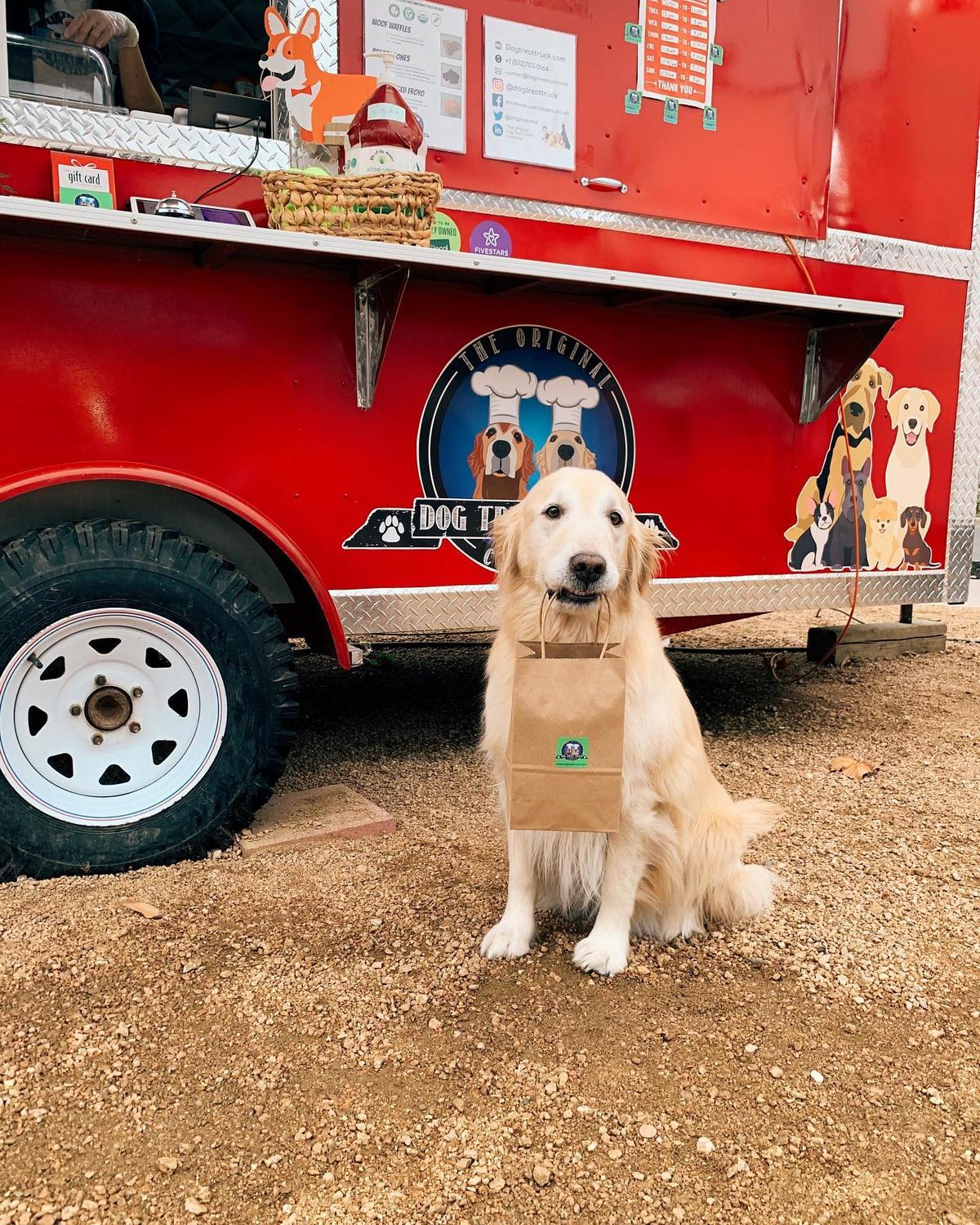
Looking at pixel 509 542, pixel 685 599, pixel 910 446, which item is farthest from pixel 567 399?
pixel 910 446

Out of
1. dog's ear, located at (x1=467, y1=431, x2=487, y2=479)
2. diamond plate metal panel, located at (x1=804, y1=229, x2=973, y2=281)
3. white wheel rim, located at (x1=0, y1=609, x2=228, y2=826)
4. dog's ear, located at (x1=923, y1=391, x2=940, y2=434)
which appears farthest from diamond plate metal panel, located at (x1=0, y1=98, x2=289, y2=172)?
dog's ear, located at (x1=923, y1=391, x2=940, y2=434)

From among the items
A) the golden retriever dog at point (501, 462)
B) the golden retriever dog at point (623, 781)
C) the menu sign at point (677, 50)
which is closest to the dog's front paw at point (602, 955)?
the golden retriever dog at point (623, 781)

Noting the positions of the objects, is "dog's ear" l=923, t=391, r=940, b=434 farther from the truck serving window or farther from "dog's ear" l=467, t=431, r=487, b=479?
the truck serving window

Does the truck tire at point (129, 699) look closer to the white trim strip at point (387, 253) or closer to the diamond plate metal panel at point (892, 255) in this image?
the white trim strip at point (387, 253)

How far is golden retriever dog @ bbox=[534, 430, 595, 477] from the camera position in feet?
11.4

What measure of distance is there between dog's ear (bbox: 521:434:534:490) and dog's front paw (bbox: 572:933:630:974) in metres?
1.85

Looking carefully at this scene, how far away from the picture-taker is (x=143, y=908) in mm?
2432

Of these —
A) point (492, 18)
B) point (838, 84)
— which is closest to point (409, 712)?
point (492, 18)

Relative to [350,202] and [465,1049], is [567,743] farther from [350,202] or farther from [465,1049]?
[350,202]

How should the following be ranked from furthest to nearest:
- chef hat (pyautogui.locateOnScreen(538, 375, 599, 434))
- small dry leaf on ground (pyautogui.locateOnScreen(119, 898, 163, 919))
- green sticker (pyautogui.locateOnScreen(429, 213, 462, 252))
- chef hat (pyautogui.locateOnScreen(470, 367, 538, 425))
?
chef hat (pyautogui.locateOnScreen(538, 375, 599, 434)) → chef hat (pyautogui.locateOnScreen(470, 367, 538, 425)) → green sticker (pyautogui.locateOnScreen(429, 213, 462, 252)) → small dry leaf on ground (pyautogui.locateOnScreen(119, 898, 163, 919))

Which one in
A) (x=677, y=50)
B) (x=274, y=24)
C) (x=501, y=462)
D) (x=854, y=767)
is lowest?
(x=854, y=767)

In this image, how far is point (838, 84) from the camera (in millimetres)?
3924

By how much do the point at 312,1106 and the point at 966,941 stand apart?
1.87 metres

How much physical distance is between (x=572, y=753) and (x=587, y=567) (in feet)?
1.45
